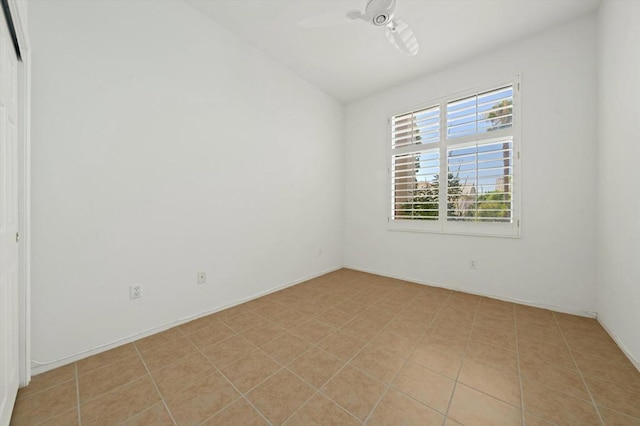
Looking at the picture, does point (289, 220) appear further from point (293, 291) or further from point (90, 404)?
point (90, 404)

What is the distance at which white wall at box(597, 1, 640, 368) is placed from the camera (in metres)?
1.63

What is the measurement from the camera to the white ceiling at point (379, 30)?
218 centimetres

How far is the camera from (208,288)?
237cm

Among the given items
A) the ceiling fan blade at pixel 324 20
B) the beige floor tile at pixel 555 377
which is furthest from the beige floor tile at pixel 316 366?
the ceiling fan blade at pixel 324 20

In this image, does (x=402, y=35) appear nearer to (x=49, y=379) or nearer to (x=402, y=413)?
(x=402, y=413)

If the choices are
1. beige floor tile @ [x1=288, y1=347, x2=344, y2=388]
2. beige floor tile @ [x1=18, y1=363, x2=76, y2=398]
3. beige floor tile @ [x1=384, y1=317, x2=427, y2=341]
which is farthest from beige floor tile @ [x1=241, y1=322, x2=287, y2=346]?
beige floor tile @ [x1=18, y1=363, x2=76, y2=398]

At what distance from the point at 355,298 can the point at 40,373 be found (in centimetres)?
256

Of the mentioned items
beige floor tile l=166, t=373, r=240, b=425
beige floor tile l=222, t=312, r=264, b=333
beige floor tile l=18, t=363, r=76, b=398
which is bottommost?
beige floor tile l=166, t=373, r=240, b=425

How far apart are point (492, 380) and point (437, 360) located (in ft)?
1.03

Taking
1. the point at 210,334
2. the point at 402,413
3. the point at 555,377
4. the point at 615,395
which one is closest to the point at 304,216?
the point at 210,334

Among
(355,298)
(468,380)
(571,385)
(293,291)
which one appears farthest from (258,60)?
(571,385)

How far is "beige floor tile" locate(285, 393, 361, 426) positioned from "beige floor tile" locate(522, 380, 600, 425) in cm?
97

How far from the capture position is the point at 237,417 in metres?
1.21

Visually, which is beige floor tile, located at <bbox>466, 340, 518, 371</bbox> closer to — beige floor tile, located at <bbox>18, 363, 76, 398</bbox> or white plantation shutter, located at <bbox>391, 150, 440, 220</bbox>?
white plantation shutter, located at <bbox>391, 150, 440, 220</bbox>
